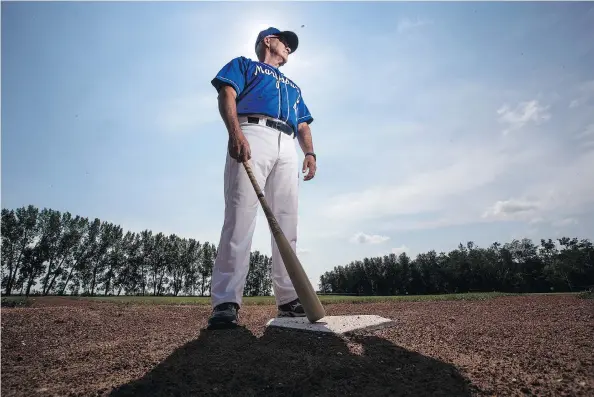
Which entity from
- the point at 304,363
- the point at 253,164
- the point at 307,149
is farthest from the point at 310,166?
the point at 304,363

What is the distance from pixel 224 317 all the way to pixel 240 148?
5.32 feet

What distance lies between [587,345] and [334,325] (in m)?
1.75

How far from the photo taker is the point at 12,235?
2213 inches

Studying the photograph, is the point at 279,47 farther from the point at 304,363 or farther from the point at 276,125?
the point at 304,363

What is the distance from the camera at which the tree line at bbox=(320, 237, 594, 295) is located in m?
66.8

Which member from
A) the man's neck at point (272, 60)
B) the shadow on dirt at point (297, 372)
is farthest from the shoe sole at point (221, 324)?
the man's neck at point (272, 60)

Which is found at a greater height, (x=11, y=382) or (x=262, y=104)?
(x=262, y=104)

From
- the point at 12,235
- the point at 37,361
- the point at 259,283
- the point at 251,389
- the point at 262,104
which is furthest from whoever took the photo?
the point at 259,283

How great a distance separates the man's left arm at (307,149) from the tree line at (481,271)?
8073cm

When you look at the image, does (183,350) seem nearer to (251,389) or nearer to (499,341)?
(251,389)

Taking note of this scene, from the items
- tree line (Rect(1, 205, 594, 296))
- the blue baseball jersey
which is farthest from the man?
tree line (Rect(1, 205, 594, 296))

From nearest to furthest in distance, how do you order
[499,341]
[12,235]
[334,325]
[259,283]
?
[499,341] → [334,325] → [12,235] → [259,283]

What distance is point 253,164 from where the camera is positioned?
11.0 ft

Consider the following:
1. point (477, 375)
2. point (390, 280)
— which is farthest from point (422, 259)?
point (477, 375)
